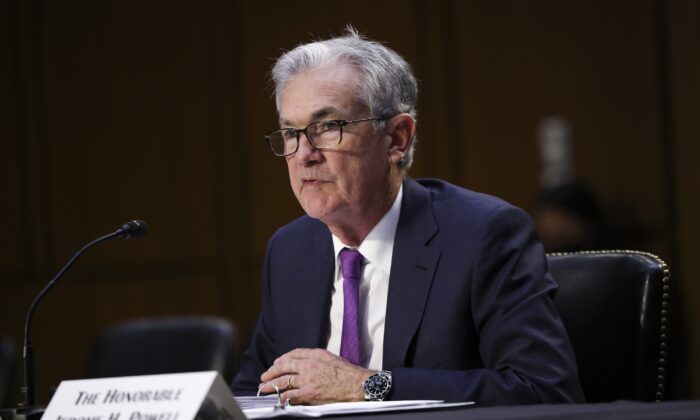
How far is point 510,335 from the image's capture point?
2.20 m

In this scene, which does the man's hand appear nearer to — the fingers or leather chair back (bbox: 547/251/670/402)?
the fingers

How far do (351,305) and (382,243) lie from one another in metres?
0.18

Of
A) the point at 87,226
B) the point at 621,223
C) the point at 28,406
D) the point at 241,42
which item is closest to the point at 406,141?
the point at 28,406

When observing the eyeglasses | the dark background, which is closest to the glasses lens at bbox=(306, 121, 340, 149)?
the eyeglasses

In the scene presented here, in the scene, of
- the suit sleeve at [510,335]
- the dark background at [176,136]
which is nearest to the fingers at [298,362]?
the suit sleeve at [510,335]

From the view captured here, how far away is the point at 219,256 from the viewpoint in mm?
6055

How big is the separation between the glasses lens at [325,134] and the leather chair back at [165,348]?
129 centimetres

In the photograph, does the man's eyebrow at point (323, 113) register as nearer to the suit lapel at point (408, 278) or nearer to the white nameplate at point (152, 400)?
the suit lapel at point (408, 278)

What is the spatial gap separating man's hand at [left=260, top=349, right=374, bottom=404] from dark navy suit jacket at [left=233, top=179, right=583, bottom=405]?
3.4 inches

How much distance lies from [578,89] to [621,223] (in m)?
0.69

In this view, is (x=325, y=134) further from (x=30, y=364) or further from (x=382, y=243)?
(x=30, y=364)

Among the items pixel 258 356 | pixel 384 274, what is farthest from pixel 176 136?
pixel 384 274

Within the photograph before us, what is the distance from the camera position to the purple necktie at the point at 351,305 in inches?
95.8

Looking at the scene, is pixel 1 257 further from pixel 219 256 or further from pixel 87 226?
pixel 219 256
